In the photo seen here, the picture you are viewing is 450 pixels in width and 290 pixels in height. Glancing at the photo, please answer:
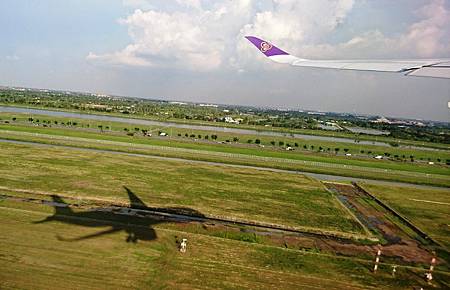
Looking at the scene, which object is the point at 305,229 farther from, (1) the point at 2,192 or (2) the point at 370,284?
(1) the point at 2,192

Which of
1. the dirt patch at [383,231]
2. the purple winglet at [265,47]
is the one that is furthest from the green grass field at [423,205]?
the purple winglet at [265,47]

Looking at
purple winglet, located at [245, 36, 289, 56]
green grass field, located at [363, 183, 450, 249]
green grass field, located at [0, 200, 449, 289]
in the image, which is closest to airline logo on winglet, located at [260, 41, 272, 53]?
purple winglet, located at [245, 36, 289, 56]

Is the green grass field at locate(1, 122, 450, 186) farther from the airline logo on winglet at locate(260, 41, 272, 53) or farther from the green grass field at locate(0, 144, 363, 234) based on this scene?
the airline logo on winglet at locate(260, 41, 272, 53)

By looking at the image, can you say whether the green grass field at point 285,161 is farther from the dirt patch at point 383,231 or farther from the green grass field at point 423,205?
the dirt patch at point 383,231

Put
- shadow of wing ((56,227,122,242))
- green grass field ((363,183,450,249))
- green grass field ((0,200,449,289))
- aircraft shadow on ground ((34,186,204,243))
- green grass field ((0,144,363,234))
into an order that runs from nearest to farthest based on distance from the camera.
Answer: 1. green grass field ((0,200,449,289))
2. shadow of wing ((56,227,122,242))
3. aircraft shadow on ground ((34,186,204,243))
4. green grass field ((0,144,363,234))
5. green grass field ((363,183,450,249))

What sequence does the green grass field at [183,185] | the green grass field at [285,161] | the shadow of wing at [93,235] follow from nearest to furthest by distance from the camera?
the shadow of wing at [93,235]
the green grass field at [183,185]
the green grass field at [285,161]

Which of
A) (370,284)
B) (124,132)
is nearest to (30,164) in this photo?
(370,284)

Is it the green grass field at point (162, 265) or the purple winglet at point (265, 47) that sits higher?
the purple winglet at point (265, 47)
